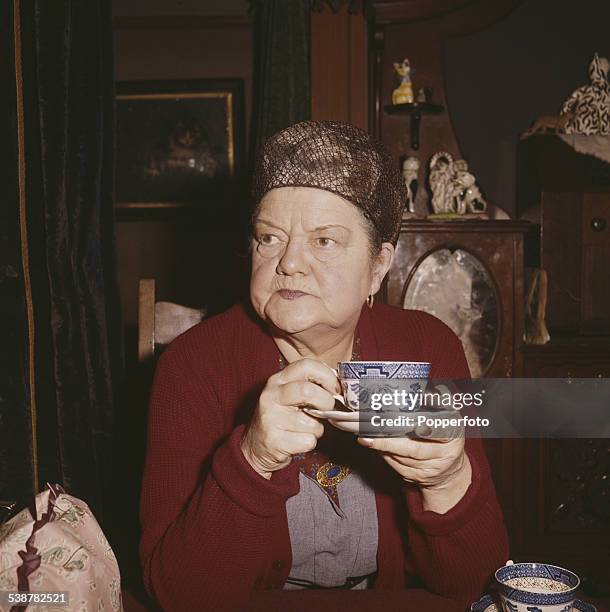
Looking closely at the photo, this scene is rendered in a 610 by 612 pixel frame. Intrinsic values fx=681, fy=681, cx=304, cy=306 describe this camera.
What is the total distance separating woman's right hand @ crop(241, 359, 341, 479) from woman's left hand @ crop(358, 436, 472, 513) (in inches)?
2.8

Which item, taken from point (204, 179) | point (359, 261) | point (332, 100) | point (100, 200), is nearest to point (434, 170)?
point (332, 100)

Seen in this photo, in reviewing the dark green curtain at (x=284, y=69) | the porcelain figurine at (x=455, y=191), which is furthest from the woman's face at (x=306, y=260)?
the dark green curtain at (x=284, y=69)

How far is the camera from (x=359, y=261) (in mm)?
1152

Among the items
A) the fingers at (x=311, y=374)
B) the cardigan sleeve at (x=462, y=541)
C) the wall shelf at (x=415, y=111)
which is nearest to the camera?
the fingers at (x=311, y=374)

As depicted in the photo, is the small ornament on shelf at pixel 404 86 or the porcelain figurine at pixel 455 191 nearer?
the porcelain figurine at pixel 455 191

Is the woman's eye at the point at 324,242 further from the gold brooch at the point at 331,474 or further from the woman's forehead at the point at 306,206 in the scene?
the gold brooch at the point at 331,474

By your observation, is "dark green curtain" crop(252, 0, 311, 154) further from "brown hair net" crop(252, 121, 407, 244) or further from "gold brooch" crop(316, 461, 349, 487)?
"gold brooch" crop(316, 461, 349, 487)

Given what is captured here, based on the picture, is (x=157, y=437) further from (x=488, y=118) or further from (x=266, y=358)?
(x=488, y=118)

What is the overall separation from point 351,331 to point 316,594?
49 centimetres

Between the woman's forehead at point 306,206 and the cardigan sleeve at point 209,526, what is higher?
the woman's forehead at point 306,206

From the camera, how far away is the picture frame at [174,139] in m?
3.46

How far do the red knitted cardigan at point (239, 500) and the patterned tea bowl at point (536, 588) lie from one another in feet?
0.40

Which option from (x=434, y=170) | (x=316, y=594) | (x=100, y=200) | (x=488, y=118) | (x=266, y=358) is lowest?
(x=316, y=594)

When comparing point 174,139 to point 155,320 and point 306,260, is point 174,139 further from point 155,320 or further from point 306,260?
point 306,260
